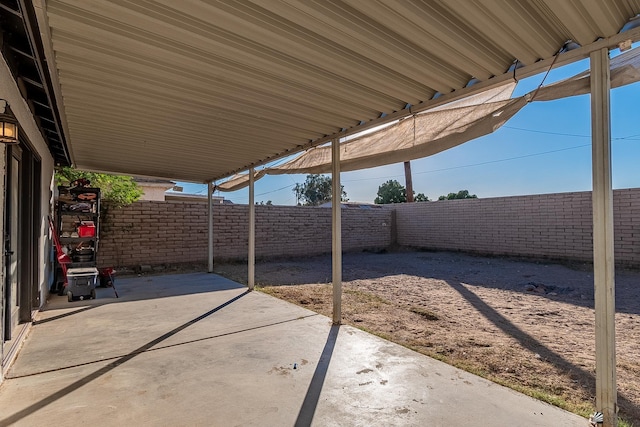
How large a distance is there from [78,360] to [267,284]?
387 centimetres

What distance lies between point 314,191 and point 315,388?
2972cm

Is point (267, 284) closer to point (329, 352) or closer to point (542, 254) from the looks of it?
point (329, 352)

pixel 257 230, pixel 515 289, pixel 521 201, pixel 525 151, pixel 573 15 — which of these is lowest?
pixel 515 289

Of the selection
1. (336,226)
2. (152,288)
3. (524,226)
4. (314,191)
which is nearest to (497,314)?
(336,226)

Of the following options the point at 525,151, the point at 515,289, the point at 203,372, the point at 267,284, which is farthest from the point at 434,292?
the point at 525,151

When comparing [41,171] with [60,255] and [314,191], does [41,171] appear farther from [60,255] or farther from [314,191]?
[314,191]

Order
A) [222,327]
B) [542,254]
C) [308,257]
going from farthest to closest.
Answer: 1. [308,257]
2. [542,254]
3. [222,327]

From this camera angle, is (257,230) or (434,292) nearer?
(434,292)

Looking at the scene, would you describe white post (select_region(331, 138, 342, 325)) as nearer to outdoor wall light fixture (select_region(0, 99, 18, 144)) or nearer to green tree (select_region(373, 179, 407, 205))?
outdoor wall light fixture (select_region(0, 99, 18, 144))

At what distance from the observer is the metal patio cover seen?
1.76 meters

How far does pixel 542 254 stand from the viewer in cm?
939

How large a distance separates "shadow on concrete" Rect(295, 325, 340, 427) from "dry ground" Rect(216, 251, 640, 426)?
2.46ft

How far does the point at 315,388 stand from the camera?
2383 mm

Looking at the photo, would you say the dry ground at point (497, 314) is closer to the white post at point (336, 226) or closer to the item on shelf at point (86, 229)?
the white post at point (336, 226)
